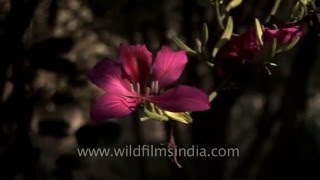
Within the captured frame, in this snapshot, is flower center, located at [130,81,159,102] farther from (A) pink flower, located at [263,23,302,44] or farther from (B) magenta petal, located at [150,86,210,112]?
(A) pink flower, located at [263,23,302,44]

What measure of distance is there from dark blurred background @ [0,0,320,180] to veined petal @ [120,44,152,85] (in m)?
0.09

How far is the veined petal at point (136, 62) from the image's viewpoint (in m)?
0.75

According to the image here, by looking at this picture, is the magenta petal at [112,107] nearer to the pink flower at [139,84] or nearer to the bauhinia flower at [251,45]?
the pink flower at [139,84]

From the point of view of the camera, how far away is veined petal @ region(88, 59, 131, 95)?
29.1 inches

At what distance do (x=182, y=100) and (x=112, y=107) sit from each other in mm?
68

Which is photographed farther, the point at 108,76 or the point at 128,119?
the point at 128,119

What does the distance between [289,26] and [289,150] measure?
1623mm

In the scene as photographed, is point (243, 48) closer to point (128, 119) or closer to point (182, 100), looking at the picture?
point (182, 100)

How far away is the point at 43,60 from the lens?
1.14 meters

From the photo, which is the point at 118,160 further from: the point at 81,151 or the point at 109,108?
the point at 109,108

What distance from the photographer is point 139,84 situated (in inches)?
29.6

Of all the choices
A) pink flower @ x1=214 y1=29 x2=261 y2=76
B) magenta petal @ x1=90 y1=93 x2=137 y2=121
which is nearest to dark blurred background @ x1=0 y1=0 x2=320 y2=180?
pink flower @ x1=214 y1=29 x2=261 y2=76

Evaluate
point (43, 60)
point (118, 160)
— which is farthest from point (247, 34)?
point (118, 160)

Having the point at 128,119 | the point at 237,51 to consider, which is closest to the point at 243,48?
the point at 237,51
